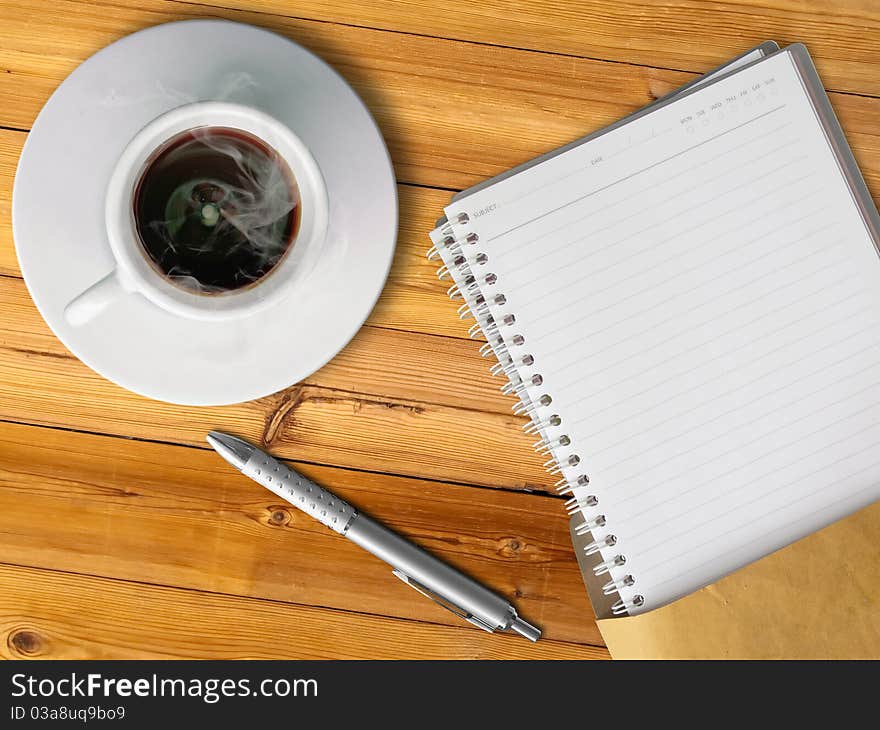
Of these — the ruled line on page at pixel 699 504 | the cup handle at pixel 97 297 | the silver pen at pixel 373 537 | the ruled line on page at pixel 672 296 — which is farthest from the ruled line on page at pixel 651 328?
the cup handle at pixel 97 297

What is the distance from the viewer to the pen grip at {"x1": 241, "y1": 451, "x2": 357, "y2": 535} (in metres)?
0.65

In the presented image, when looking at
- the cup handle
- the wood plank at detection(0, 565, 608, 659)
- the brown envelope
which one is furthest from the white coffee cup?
the brown envelope

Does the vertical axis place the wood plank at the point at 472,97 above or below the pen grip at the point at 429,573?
above

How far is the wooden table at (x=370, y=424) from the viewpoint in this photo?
0.65m

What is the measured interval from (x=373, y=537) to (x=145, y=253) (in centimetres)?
30

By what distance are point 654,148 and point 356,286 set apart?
0.27 meters

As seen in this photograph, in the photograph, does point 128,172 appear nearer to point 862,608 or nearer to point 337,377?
point 337,377

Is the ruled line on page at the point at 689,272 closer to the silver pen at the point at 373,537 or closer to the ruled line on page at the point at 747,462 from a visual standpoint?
the ruled line on page at the point at 747,462

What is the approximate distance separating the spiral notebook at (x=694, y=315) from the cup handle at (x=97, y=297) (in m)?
0.25

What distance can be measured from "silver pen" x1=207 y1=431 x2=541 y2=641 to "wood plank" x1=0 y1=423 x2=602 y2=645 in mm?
16

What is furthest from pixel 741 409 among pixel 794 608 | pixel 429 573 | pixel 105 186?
pixel 105 186

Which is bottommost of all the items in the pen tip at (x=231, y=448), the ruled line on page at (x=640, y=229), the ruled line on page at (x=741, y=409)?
the ruled line on page at (x=741, y=409)

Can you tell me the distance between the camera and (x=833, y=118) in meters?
0.64

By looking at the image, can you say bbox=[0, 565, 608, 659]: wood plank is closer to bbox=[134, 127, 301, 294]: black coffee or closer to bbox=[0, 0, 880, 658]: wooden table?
bbox=[0, 0, 880, 658]: wooden table
